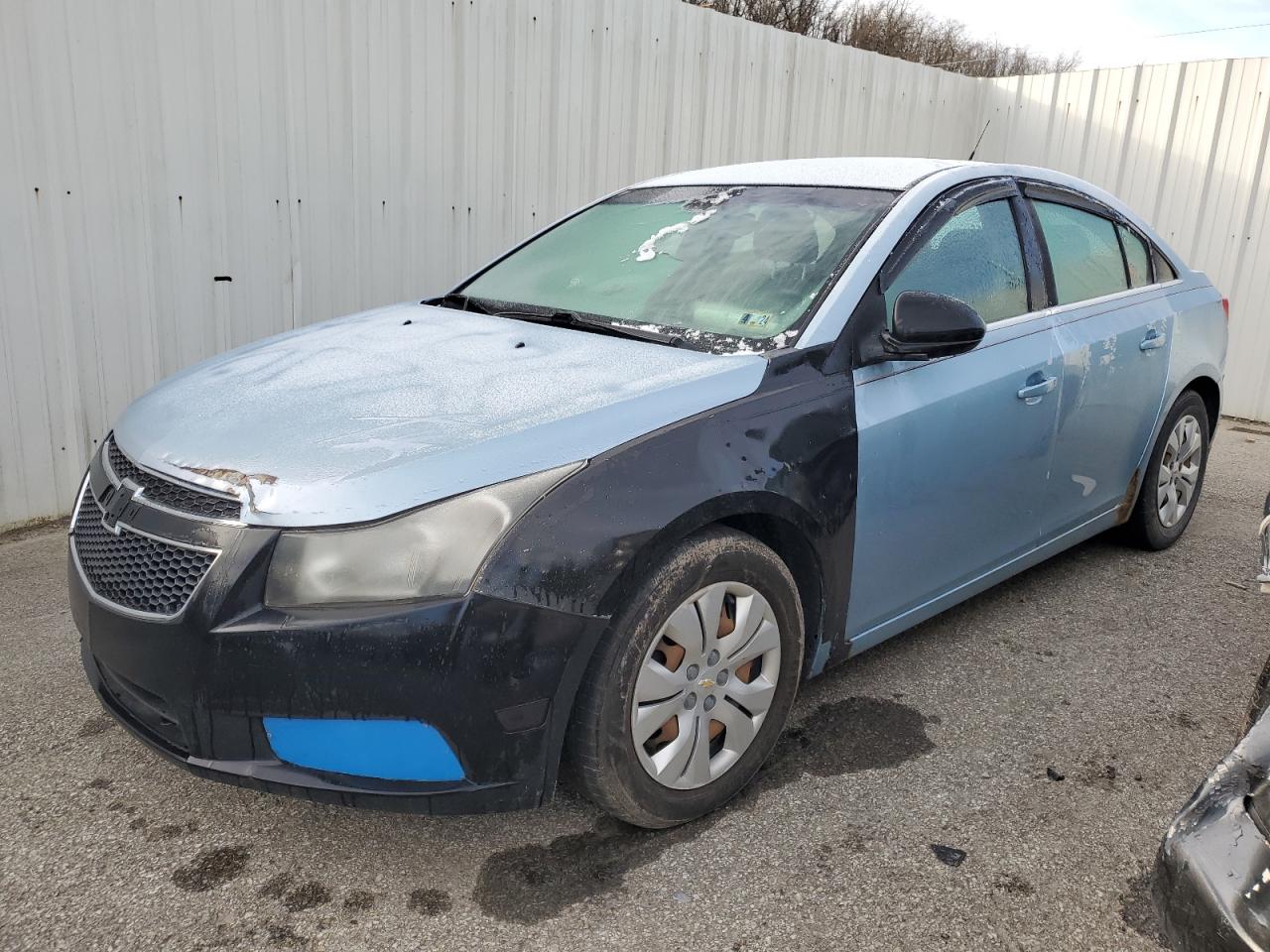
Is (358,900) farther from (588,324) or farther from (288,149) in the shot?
(288,149)

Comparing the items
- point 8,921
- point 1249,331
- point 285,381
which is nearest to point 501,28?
point 285,381

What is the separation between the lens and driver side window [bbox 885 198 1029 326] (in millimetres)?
3006

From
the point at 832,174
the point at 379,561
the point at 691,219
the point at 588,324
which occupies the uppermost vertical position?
the point at 832,174

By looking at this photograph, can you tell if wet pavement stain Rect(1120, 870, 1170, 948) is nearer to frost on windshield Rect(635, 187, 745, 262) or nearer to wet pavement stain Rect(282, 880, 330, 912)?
wet pavement stain Rect(282, 880, 330, 912)

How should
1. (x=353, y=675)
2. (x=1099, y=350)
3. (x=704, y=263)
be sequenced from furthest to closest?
(x=1099, y=350), (x=704, y=263), (x=353, y=675)

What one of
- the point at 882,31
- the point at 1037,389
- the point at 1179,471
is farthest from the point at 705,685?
the point at 882,31

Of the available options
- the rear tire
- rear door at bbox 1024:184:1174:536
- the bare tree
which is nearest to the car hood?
rear door at bbox 1024:184:1174:536

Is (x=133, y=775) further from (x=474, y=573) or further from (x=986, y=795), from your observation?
(x=986, y=795)

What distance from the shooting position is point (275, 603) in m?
2.01

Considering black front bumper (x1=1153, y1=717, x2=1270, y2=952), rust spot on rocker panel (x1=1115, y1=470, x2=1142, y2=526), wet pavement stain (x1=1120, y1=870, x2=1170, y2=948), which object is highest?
black front bumper (x1=1153, y1=717, x2=1270, y2=952)

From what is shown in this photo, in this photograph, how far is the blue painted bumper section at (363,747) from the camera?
6.68ft

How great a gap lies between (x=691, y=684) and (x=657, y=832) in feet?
1.31

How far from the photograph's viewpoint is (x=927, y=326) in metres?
2.73

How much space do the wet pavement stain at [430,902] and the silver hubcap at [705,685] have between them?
52cm
